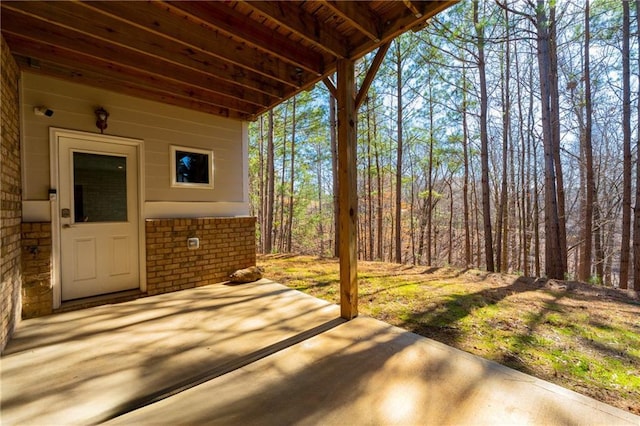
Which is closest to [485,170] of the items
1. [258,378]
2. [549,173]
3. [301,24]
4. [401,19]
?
[549,173]

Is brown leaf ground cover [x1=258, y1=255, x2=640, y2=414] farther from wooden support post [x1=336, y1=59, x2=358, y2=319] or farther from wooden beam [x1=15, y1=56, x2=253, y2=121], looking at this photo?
wooden beam [x1=15, y1=56, x2=253, y2=121]

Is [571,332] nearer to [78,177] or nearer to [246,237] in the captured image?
[246,237]

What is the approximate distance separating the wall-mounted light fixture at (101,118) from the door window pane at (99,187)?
0.36 m

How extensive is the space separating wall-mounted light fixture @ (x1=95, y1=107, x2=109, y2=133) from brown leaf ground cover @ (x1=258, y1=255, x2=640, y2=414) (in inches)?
123

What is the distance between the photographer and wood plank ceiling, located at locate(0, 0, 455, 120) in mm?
2197

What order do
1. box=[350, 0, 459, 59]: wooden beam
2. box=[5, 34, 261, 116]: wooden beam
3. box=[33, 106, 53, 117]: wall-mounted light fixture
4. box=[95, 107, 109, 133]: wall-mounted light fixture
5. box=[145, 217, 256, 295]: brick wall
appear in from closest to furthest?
box=[350, 0, 459, 59]: wooden beam, box=[5, 34, 261, 116]: wooden beam, box=[33, 106, 53, 117]: wall-mounted light fixture, box=[95, 107, 109, 133]: wall-mounted light fixture, box=[145, 217, 256, 295]: brick wall

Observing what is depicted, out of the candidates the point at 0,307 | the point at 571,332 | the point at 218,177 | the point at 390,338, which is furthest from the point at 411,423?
the point at 218,177

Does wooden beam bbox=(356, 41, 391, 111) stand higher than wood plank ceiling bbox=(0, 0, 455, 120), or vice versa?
wood plank ceiling bbox=(0, 0, 455, 120)

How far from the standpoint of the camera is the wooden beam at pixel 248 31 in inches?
86.1

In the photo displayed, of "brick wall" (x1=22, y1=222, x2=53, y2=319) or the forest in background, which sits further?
the forest in background

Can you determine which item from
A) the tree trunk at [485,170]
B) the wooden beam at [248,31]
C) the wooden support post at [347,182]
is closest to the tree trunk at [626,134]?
the tree trunk at [485,170]

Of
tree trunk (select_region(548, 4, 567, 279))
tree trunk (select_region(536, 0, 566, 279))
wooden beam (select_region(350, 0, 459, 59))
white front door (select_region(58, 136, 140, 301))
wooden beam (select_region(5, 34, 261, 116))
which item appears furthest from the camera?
tree trunk (select_region(548, 4, 567, 279))

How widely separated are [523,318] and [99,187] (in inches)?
206

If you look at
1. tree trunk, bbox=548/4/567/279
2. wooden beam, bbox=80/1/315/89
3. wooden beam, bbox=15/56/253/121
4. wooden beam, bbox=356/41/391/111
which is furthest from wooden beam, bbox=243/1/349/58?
tree trunk, bbox=548/4/567/279
